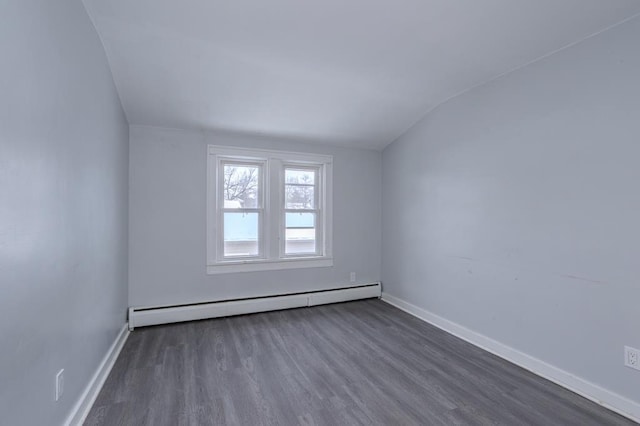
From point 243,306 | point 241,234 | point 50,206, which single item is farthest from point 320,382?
point 241,234

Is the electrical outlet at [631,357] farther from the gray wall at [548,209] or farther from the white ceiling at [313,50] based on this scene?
the white ceiling at [313,50]

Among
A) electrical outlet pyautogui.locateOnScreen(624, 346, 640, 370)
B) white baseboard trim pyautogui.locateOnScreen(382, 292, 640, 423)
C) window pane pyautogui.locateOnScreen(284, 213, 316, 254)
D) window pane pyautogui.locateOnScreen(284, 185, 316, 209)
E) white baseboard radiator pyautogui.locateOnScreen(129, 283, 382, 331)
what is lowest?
white baseboard trim pyautogui.locateOnScreen(382, 292, 640, 423)

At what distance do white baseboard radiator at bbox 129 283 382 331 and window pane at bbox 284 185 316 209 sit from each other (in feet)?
3.97

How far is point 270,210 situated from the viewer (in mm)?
3975

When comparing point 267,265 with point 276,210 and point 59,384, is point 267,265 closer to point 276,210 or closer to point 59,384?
point 276,210

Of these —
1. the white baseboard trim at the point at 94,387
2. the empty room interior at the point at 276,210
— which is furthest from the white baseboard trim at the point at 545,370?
the white baseboard trim at the point at 94,387

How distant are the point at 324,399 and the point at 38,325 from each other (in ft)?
5.46

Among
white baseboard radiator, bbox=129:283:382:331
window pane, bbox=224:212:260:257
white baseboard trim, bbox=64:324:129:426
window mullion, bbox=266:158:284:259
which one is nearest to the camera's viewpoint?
white baseboard trim, bbox=64:324:129:426

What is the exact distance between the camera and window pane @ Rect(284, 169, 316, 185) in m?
4.18

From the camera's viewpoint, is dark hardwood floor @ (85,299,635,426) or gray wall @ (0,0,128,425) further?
dark hardwood floor @ (85,299,635,426)

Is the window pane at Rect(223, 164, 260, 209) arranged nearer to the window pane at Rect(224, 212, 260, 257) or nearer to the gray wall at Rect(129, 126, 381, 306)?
the window pane at Rect(224, 212, 260, 257)

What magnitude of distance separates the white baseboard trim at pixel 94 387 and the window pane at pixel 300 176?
8.49 ft

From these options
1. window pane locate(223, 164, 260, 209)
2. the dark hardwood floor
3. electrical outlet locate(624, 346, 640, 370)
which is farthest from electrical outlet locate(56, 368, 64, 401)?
electrical outlet locate(624, 346, 640, 370)

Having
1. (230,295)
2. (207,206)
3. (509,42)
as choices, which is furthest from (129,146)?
(509,42)
